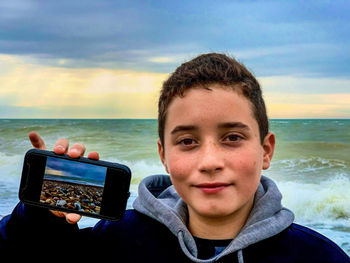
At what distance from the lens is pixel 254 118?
6.68 feet

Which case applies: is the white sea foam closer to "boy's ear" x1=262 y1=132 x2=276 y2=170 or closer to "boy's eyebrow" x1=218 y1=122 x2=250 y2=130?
"boy's ear" x1=262 y1=132 x2=276 y2=170

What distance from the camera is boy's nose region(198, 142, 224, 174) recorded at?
1851 millimetres

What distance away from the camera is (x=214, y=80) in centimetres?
201

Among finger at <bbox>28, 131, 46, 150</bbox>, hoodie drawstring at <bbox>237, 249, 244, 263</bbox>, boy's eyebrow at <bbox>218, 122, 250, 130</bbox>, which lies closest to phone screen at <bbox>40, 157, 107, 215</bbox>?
finger at <bbox>28, 131, 46, 150</bbox>

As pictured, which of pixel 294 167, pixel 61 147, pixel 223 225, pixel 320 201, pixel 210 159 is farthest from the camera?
pixel 294 167

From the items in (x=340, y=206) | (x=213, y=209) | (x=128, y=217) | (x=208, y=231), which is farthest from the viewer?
(x=340, y=206)

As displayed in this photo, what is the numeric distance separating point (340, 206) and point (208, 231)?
7.96 meters

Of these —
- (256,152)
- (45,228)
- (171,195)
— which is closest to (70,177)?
(45,228)

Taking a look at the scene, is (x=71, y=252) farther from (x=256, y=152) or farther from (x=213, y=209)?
(x=256, y=152)

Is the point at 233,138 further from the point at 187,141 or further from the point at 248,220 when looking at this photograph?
the point at 248,220

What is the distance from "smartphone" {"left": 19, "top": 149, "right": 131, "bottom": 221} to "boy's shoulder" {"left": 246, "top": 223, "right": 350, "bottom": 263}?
28.1 inches

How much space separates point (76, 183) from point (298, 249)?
1149 millimetres

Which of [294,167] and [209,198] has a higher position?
[209,198]

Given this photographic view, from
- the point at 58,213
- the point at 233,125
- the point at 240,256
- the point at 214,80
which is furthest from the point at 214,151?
the point at 58,213
